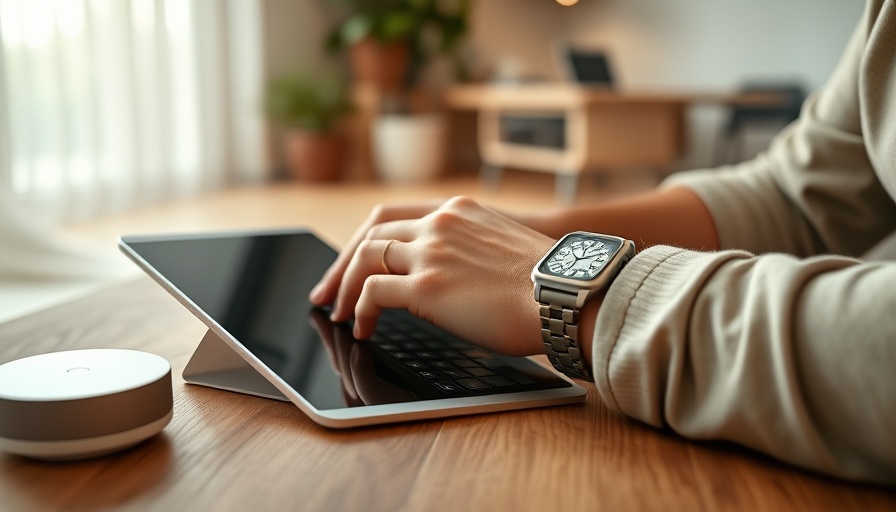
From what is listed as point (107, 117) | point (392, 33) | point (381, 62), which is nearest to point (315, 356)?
point (107, 117)

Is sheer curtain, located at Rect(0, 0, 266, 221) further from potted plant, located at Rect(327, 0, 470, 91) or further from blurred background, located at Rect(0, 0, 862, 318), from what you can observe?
potted plant, located at Rect(327, 0, 470, 91)

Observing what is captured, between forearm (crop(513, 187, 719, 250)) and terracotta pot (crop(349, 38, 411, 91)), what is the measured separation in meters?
4.10

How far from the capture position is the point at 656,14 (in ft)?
19.8

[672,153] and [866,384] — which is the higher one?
[866,384]

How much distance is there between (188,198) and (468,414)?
11.1 feet

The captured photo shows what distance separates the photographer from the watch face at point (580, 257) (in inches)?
18.3

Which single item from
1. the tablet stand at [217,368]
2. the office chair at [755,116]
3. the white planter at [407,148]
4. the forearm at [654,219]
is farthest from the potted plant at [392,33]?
the tablet stand at [217,368]

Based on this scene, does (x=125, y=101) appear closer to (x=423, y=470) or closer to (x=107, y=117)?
(x=107, y=117)

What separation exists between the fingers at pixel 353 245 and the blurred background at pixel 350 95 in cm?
100

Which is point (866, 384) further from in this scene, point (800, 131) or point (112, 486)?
point (800, 131)

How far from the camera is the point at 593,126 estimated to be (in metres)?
3.76

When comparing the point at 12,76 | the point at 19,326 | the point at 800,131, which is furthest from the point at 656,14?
the point at 19,326

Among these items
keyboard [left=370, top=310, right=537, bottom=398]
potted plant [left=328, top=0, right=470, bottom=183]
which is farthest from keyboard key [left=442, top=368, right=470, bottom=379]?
potted plant [left=328, top=0, right=470, bottom=183]

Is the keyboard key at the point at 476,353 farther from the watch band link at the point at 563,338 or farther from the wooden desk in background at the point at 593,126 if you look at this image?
the wooden desk in background at the point at 593,126
